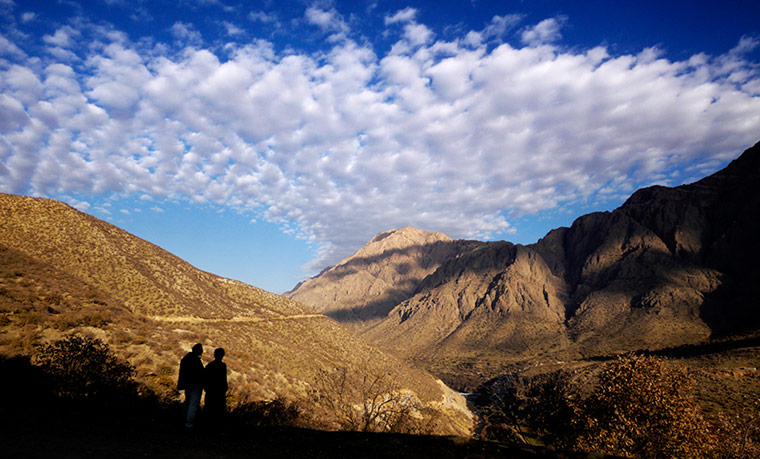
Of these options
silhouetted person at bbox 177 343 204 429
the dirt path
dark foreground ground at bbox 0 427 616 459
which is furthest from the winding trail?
dark foreground ground at bbox 0 427 616 459

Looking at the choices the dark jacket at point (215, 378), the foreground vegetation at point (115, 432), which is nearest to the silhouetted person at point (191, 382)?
the dark jacket at point (215, 378)

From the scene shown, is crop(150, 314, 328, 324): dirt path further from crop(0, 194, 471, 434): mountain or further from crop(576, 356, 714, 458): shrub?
crop(576, 356, 714, 458): shrub

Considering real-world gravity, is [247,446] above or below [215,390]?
below

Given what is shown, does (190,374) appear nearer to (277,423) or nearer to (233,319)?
(277,423)

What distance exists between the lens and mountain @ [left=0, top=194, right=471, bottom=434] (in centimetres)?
2433

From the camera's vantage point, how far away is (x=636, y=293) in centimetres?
13450

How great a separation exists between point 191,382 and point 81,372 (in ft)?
27.8

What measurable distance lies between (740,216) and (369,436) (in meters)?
201

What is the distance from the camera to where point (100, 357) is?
16000mm

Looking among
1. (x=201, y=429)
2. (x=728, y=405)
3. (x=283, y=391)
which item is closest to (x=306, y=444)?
(x=201, y=429)

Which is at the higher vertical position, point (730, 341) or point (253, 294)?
point (253, 294)

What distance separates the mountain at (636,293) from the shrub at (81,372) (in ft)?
392

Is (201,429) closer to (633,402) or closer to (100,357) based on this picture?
(100,357)

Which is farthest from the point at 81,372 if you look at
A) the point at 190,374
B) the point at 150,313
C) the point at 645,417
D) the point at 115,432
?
the point at 645,417
